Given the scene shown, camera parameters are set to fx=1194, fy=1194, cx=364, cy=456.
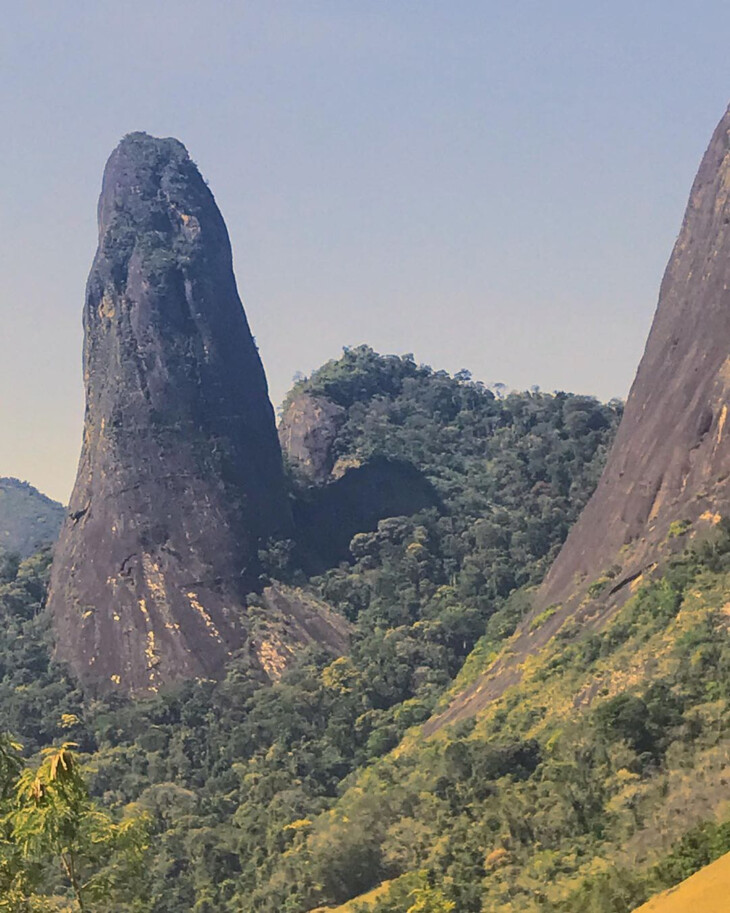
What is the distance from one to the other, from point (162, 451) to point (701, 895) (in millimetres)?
44082

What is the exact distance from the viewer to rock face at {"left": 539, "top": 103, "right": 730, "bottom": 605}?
39.8 metres

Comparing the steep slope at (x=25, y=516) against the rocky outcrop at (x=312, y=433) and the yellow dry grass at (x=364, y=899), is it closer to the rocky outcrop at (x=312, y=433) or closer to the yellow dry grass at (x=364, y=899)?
the rocky outcrop at (x=312, y=433)

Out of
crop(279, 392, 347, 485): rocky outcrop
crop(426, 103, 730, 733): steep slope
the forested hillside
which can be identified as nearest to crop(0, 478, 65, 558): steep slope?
crop(279, 392, 347, 485): rocky outcrop

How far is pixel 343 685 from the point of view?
48.7 meters

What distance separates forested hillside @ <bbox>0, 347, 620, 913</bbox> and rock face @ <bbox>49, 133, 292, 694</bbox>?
170cm

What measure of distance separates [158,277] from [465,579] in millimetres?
21996

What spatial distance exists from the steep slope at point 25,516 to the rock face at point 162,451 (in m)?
49.2

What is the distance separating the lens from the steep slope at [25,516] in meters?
113

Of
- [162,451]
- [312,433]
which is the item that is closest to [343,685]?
[162,451]

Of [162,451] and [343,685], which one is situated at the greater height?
[162,451]

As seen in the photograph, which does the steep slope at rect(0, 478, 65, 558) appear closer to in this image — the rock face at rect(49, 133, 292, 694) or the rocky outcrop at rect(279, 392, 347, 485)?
the rocky outcrop at rect(279, 392, 347, 485)

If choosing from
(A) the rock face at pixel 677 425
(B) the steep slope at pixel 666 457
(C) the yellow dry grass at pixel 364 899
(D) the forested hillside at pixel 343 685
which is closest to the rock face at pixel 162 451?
(D) the forested hillside at pixel 343 685

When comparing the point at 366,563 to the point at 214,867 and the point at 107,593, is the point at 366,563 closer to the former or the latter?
the point at 107,593

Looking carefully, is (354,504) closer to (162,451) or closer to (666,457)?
(162,451)
